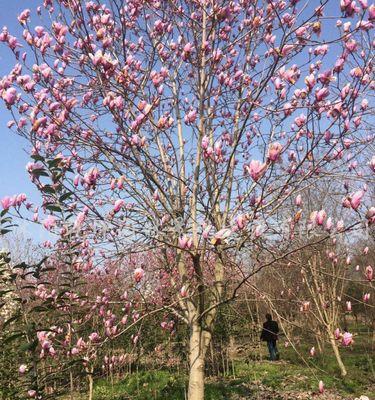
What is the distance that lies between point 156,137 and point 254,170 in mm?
2472

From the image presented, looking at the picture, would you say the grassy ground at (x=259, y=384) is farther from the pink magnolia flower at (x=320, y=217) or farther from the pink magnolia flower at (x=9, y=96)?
the pink magnolia flower at (x=9, y=96)

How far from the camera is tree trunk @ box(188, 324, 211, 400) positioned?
3953 mm

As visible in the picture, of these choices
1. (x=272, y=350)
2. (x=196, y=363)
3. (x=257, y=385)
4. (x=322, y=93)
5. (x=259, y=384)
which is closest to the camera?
(x=322, y=93)

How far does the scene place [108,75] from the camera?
3.38 meters

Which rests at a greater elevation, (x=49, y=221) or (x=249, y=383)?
(x=49, y=221)

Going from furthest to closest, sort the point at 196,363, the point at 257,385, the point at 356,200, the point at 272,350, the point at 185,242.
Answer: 1. the point at 272,350
2. the point at 257,385
3. the point at 196,363
4. the point at 185,242
5. the point at 356,200

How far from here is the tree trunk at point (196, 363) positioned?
13.0ft

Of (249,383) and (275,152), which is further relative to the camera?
(249,383)

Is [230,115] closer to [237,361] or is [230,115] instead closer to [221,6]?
[221,6]

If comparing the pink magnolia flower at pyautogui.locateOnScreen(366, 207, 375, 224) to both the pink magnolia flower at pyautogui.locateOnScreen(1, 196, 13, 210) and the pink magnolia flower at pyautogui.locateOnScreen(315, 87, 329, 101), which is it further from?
the pink magnolia flower at pyautogui.locateOnScreen(1, 196, 13, 210)

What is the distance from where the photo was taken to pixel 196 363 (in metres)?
3.99

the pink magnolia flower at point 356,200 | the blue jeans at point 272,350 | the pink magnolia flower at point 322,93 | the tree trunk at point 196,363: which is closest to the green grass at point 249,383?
the blue jeans at point 272,350

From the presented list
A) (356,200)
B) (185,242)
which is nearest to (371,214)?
(356,200)

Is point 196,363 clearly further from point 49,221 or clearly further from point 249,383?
point 249,383
